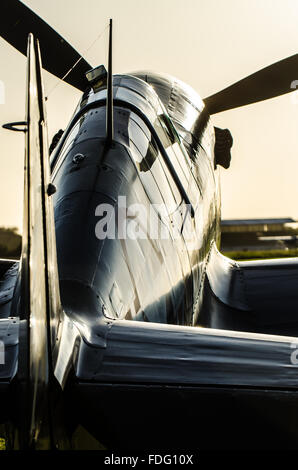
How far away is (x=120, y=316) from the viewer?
352cm

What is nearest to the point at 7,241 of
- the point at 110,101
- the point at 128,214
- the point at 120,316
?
the point at 120,316

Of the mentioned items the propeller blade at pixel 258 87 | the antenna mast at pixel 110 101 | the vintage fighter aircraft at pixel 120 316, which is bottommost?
the vintage fighter aircraft at pixel 120 316

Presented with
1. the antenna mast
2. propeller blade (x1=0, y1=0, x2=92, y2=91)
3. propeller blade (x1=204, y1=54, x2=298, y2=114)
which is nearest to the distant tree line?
the antenna mast

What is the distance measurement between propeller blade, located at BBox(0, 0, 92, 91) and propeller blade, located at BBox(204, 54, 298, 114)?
8.85 ft

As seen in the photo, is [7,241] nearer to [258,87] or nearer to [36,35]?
[36,35]

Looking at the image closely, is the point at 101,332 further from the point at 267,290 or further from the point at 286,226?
the point at 286,226

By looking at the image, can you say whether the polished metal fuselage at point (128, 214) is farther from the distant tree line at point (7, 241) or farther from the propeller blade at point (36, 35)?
the propeller blade at point (36, 35)

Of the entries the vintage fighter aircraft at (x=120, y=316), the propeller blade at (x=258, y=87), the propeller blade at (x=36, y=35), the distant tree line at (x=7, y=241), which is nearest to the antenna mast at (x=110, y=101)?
the vintage fighter aircraft at (x=120, y=316)

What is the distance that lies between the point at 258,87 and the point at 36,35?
11.0 ft

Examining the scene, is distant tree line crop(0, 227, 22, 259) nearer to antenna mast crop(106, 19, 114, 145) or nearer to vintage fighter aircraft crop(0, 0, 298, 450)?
vintage fighter aircraft crop(0, 0, 298, 450)

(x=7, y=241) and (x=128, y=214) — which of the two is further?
(x=128, y=214)

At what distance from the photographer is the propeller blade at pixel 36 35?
7.43 meters

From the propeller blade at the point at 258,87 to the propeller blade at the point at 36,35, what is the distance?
2698mm

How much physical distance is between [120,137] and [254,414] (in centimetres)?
252
